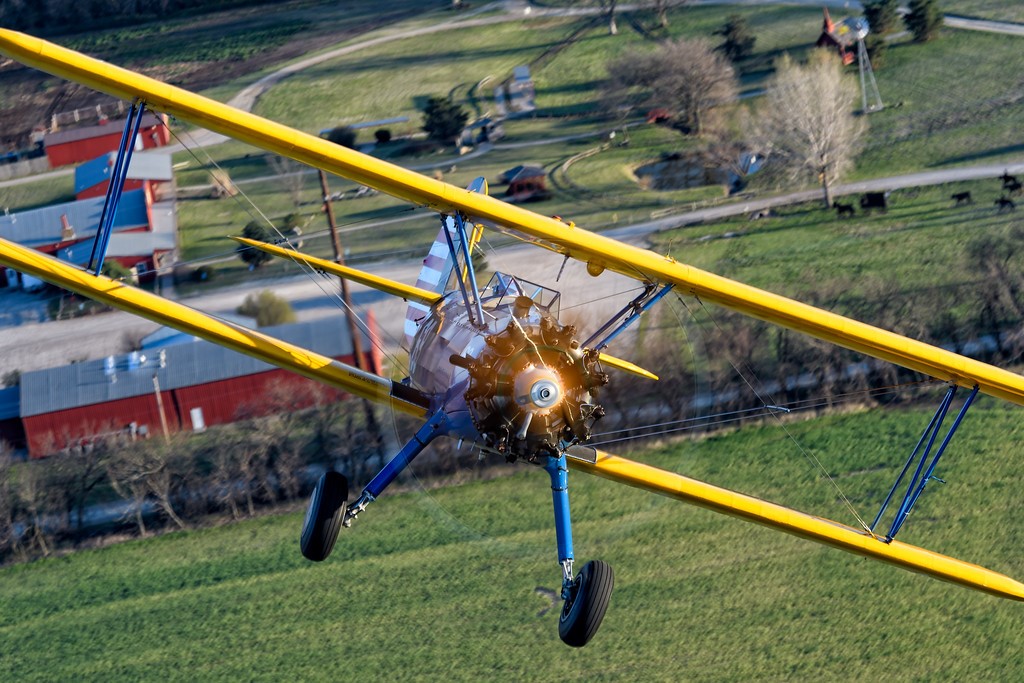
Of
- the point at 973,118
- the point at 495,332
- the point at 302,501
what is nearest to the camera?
the point at 495,332

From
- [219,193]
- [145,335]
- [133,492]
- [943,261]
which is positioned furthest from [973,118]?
[133,492]

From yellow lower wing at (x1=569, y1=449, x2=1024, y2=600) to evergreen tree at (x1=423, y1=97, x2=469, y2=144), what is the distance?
35287 millimetres

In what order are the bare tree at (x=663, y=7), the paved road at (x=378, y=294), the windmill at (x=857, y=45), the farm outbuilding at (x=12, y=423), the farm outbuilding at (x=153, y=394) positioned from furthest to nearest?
the bare tree at (x=663, y=7) < the windmill at (x=857, y=45) < the farm outbuilding at (x=12, y=423) < the farm outbuilding at (x=153, y=394) < the paved road at (x=378, y=294)

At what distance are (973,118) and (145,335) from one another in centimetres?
3169

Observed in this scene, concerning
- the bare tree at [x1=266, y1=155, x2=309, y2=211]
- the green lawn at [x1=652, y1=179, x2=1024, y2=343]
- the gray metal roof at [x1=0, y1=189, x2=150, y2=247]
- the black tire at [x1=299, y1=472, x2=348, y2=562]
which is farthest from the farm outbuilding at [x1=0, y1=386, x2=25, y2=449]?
the black tire at [x1=299, y1=472, x2=348, y2=562]

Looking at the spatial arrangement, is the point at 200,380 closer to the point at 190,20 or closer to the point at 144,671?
the point at 144,671

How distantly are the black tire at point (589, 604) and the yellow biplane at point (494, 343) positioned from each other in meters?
0.02

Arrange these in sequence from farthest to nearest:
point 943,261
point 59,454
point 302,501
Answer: point 943,261 → point 59,454 → point 302,501

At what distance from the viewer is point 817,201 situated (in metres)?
46.4

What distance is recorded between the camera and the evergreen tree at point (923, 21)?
192 feet

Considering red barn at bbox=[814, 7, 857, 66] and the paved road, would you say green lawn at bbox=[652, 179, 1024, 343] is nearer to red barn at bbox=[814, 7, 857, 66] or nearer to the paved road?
the paved road

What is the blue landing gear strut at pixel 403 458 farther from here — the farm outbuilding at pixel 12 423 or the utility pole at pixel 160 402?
the farm outbuilding at pixel 12 423

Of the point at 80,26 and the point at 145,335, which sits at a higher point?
the point at 80,26

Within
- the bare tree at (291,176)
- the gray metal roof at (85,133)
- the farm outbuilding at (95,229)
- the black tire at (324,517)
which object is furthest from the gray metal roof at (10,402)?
the black tire at (324,517)
